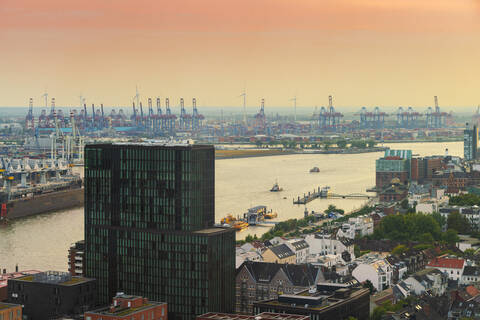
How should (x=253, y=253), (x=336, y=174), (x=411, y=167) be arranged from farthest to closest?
(x=336, y=174)
(x=411, y=167)
(x=253, y=253)

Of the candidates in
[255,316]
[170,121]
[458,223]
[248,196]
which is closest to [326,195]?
[248,196]

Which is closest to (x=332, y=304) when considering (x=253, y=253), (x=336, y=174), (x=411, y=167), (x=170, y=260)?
(x=170, y=260)

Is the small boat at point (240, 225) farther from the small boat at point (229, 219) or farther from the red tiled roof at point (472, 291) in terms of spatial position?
the red tiled roof at point (472, 291)

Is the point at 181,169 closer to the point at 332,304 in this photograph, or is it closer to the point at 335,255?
the point at 332,304

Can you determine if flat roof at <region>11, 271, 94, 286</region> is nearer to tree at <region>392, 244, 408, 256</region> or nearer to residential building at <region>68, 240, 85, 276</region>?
residential building at <region>68, 240, 85, 276</region>

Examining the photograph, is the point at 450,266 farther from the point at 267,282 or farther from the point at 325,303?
the point at 325,303

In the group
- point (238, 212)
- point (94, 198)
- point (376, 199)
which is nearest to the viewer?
point (94, 198)
